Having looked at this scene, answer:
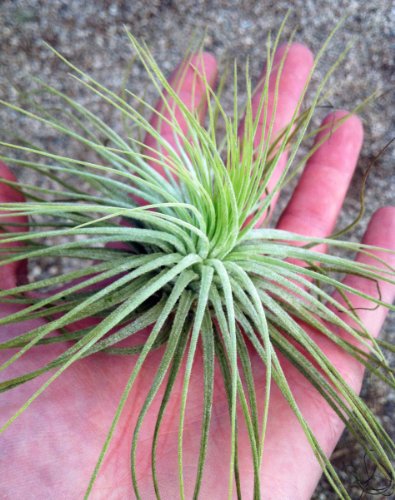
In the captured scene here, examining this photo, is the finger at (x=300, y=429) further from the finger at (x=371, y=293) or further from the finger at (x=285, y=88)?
the finger at (x=285, y=88)

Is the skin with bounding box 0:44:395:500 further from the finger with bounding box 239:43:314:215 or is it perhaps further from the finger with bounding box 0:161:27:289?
the finger with bounding box 239:43:314:215

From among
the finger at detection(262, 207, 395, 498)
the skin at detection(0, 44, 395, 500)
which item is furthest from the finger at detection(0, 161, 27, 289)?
the finger at detection(262, 207, 395, 498)

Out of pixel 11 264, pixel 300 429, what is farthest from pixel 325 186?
pixel 11 264

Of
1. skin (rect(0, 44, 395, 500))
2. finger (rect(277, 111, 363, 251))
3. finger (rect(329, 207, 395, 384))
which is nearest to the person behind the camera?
skin (rect(0, 44, 395, 500))

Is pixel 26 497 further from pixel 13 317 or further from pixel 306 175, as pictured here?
pixel 306 175

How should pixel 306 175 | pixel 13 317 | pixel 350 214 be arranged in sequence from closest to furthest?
pixel 13 317 → pixel 306 175 → pixel 350 214

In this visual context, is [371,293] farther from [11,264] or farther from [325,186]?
[11,264]

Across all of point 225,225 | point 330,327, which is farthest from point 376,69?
point 225,225

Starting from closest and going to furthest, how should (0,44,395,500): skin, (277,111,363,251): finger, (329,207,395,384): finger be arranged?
(0,44,395,500): skin < (329,207,395,384): finger < (277,111,363,251): finger
